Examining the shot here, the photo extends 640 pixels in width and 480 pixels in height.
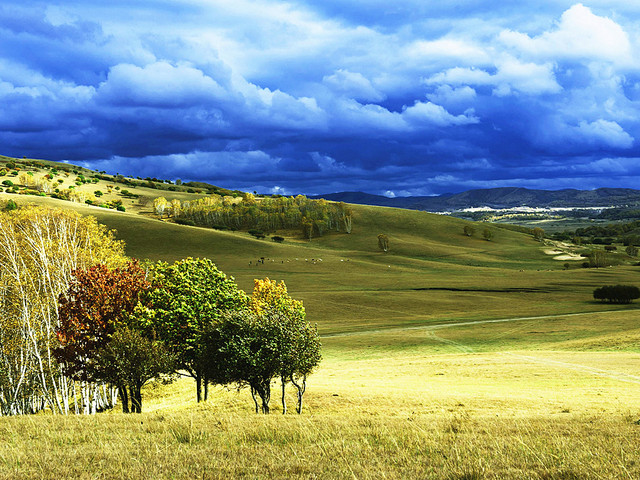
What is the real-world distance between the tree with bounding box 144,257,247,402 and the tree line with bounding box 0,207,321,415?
0.24 ft

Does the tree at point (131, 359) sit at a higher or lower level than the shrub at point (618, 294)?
higher

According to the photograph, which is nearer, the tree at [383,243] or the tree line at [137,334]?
the tree line at [137,334]

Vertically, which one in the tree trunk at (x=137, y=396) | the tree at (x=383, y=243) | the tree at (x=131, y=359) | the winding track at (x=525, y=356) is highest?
the tree at (x=383, y=243)

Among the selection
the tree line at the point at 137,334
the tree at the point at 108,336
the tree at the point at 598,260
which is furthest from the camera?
the tree at the point at 598,260

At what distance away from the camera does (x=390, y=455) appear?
12234 millimetres

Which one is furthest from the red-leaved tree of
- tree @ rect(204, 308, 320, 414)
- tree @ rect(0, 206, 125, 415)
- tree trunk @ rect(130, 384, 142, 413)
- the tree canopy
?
tree @ rect(204, 308, 320, 414)

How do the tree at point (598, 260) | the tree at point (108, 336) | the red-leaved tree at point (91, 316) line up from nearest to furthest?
the tree at point (108, 336) < the red-leaved tree at point (91, 316) < the tree at point (598, 260)

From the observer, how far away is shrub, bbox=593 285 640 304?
9956cm

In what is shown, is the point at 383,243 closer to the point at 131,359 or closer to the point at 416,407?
the point at 131,359

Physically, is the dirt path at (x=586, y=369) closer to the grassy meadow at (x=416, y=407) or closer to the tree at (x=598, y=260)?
the grassy meadow at (x=416, y=407)

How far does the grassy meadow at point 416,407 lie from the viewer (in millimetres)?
11406

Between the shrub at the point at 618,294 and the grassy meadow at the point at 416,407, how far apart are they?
3.06 metres

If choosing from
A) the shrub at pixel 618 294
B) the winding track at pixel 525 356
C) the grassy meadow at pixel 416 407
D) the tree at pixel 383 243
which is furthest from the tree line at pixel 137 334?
the tree at pixel 383 243

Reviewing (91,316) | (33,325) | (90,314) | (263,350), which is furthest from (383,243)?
(263,350)
